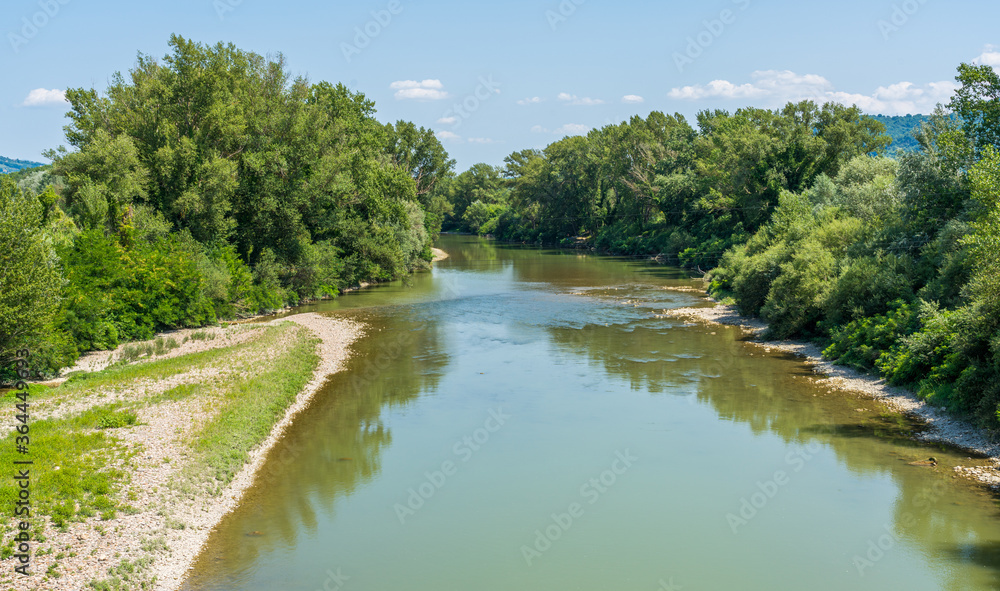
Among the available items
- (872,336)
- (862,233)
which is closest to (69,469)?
(872,336)

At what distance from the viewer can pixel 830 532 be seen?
52.7ft

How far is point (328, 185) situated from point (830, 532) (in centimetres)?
A: 4050

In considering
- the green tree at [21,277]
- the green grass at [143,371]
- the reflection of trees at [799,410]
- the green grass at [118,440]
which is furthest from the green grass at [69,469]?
the reflection of trees at [799,410]

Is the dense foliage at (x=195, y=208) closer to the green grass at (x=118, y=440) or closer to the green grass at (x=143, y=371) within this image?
the green grass at (x=143, y=371)

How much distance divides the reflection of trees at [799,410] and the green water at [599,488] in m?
0.08

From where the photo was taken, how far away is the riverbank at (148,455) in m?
13.4

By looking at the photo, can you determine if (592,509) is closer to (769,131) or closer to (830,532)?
(830,532)

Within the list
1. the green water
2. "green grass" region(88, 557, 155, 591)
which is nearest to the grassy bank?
"green grass" region(88, 557, 155, 591)

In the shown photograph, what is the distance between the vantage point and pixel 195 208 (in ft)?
136

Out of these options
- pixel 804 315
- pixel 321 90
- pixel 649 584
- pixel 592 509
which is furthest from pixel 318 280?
pixel 649 584

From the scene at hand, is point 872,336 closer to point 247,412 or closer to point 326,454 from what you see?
point 326,454

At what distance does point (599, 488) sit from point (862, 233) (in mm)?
23214

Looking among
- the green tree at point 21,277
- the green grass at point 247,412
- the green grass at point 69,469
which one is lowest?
the green grass at point 247,412

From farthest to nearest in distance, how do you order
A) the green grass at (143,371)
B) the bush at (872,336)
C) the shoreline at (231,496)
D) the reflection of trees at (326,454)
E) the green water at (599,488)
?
the bush at (872,336)
the green grass at (143,371)
the reflection of trees at (326,454)
the green water at (599,488)
the shoreline at (231,496)
